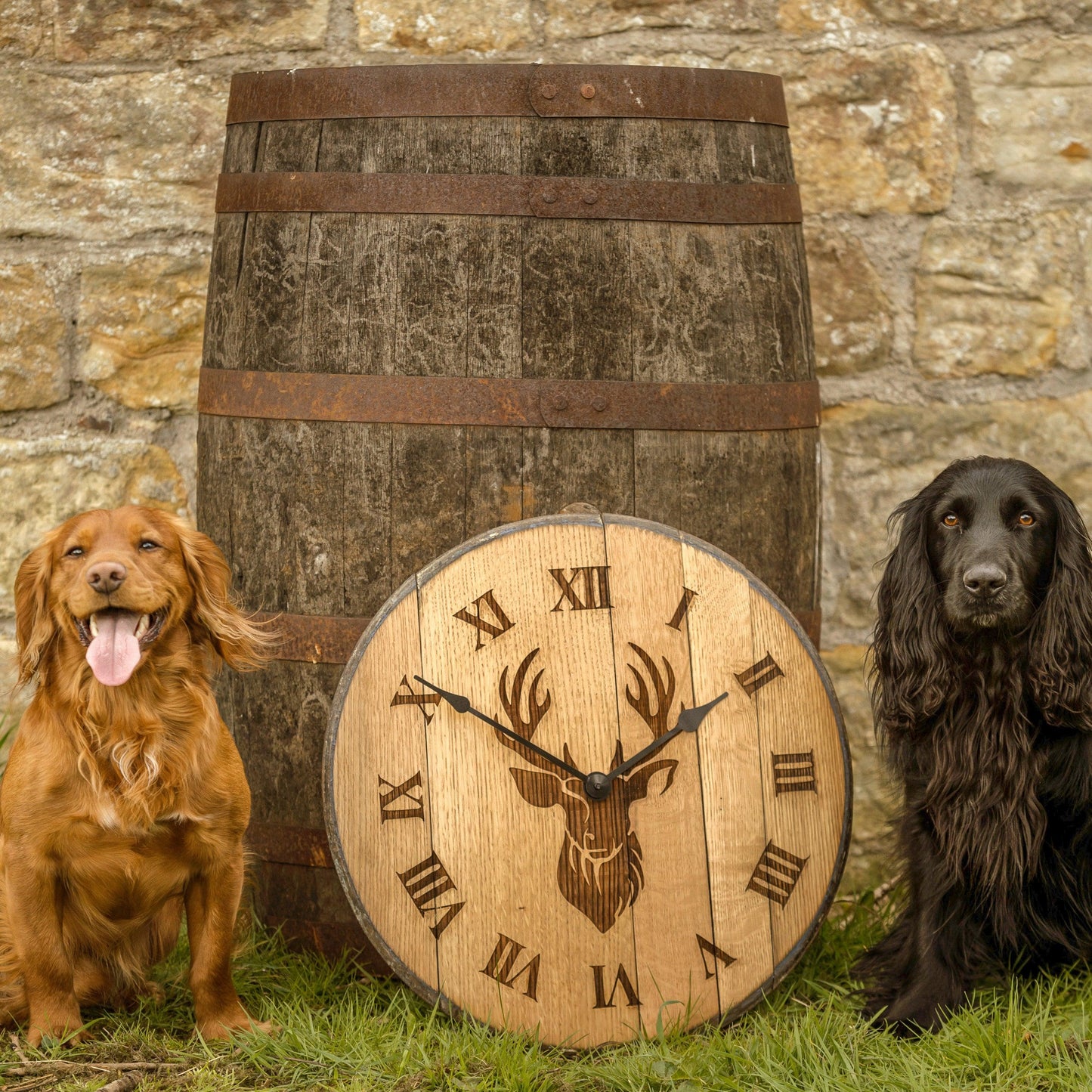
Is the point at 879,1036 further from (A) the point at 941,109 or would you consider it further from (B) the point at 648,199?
(A) the point at 941,109

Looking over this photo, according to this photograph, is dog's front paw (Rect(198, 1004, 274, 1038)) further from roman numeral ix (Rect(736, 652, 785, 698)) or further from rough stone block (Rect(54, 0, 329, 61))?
rough stone block (Rect(54, 0, 329, 61))

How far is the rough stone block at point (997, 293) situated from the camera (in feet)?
10.7

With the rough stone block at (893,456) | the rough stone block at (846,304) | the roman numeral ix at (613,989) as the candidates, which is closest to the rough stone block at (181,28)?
the rough stone block at (846,304)

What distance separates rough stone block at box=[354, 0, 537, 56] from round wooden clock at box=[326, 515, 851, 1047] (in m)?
1.50

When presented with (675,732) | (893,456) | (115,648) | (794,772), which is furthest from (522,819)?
(893,456)

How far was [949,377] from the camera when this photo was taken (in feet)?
10.9

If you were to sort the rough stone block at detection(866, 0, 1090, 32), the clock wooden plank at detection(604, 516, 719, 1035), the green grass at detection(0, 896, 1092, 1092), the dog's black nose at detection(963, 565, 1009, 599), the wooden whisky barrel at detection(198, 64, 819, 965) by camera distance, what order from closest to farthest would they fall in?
1. the green grass at detection(0, 896, 1092, 1092)
2. the dog's black nose at detection(963, 565, 1009, 599)
3. the clock wooden plank at detection(604, 516, 719, 1035)
4. the wooden whisky barrel at detection(198, 64, 819, 965)
5. the rough stone block at detection(866, 0, 1090, 32)

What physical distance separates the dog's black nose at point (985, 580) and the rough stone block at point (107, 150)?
7.00ft

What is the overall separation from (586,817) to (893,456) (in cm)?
149

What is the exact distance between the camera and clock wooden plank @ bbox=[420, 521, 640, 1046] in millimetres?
2316

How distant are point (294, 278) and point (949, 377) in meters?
1.72

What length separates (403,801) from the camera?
2354 mm

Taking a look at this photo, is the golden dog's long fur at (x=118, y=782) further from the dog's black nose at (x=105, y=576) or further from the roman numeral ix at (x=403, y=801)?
the roman numeral ix at (x=403, y=801)

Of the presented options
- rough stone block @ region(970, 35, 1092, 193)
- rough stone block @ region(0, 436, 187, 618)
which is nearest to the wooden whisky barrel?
rough stone block @ region(0, 436, 187, 618)
